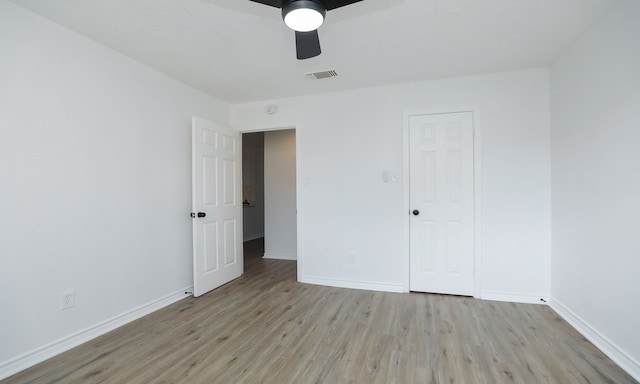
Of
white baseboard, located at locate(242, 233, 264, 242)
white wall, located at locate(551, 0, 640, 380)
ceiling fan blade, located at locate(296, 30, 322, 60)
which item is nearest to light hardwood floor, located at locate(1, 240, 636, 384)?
white wall, located at locate(551, 0, 640, 380)

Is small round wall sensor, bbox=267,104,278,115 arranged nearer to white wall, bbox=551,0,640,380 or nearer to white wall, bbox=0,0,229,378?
white wall, bbox=0,0,229,378

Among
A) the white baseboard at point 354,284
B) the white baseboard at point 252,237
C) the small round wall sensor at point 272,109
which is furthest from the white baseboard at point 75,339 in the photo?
the white baseboard at point 252,237

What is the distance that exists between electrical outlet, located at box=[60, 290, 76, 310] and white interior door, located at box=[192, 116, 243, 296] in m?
1.10

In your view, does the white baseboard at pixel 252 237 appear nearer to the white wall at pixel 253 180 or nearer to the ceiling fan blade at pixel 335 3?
the white wall at pixel 253 180

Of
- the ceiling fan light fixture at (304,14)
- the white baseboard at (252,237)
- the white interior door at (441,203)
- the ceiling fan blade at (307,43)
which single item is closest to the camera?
the ceiling fan light fixture at (304,14)

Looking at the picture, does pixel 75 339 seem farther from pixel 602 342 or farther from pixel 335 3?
pixel 602 342

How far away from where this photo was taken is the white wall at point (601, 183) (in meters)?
1.83

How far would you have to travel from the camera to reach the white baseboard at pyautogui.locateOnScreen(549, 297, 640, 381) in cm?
183

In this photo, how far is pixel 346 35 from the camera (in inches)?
90.7

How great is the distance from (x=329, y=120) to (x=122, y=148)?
88.2 inches

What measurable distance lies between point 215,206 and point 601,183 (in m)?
3.66

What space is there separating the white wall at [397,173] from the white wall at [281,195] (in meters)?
1.16

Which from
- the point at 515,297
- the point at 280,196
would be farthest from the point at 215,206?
the point at 515,297

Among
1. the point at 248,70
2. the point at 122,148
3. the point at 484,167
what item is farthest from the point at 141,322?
the point at 484,167
